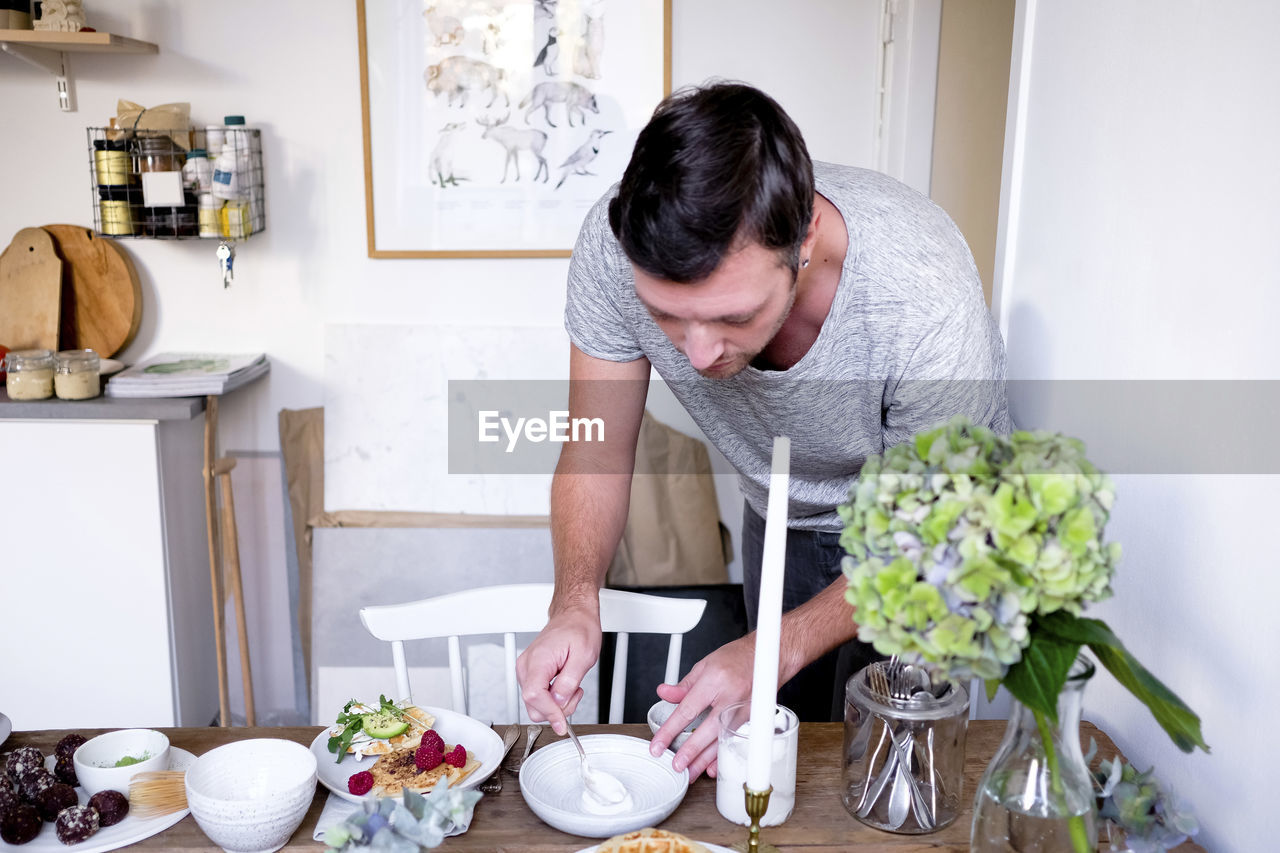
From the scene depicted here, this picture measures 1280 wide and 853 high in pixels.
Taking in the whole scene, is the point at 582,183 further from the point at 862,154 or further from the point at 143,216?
the point at 143,216

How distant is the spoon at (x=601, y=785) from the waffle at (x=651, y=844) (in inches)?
5.9

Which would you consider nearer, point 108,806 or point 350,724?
point 108,806

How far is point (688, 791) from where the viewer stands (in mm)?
1115

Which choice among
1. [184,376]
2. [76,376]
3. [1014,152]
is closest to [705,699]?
[1014,152]

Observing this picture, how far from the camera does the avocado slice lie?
1175 mm

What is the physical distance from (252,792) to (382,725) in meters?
0.17

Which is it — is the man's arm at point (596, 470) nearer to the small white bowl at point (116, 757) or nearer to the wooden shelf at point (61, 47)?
the small white bowl at point (116, 757)

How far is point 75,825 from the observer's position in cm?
100

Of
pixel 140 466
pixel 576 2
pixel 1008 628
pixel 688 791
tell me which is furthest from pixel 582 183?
pixel 1008 628

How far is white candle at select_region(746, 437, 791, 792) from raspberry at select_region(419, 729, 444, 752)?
1.59ft

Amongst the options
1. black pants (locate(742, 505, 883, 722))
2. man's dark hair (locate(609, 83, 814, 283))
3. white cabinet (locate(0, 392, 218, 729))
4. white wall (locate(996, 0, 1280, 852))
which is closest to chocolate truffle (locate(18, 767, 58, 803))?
man's dark hair (locate(609, 83, 814, 283))

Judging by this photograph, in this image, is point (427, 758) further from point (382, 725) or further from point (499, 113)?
point (499, 113)

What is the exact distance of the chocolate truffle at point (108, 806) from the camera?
3.39ft

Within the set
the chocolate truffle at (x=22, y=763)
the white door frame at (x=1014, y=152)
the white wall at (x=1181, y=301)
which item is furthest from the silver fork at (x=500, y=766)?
the white door frame at (x=1014, y=152)
